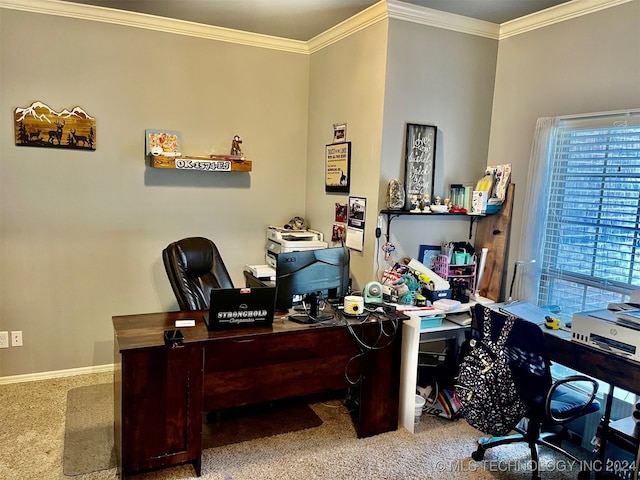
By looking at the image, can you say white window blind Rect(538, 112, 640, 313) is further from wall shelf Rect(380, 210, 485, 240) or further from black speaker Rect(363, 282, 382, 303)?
black speaker Rect(363, 282, 382, 303)

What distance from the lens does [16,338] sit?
333 cm

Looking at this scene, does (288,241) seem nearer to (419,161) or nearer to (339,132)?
(339,132)

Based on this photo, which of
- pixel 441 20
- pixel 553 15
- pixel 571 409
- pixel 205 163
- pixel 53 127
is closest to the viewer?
pixel 571 409

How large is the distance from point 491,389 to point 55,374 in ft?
9.91

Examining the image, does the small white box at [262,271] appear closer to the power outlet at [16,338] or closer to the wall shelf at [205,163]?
the wall shelf at [205,163]

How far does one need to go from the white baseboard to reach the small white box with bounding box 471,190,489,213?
2974 millimetres

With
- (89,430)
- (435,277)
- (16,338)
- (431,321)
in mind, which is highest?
(435,277)

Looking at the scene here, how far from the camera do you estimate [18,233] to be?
10.6 feet

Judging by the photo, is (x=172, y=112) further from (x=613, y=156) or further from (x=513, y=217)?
(x=613, y=156)

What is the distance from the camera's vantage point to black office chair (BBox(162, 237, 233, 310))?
2.84 m

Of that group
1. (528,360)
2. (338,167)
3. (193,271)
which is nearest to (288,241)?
(338,167)

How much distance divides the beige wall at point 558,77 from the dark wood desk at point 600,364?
869 mm

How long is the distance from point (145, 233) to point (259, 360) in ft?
5.39

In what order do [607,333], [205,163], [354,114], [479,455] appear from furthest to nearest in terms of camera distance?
[205,163] → [354,114] → [479,455] → [607,333]
